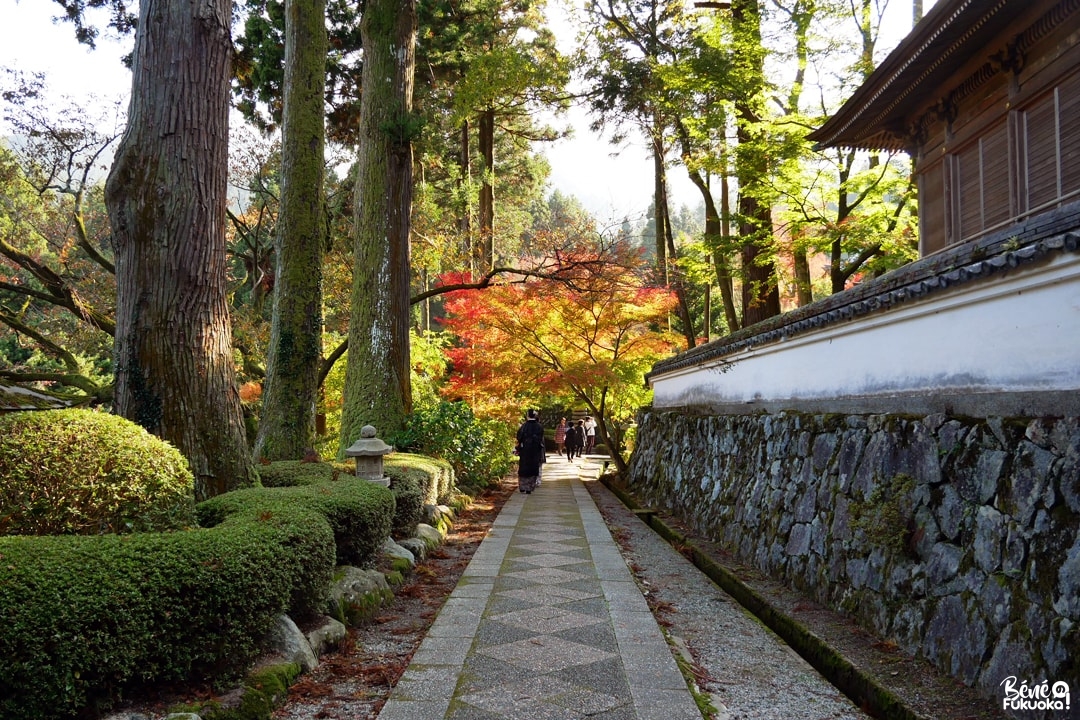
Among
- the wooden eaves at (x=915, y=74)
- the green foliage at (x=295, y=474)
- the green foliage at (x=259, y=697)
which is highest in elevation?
the wooden eaves at (x=915, y=74)

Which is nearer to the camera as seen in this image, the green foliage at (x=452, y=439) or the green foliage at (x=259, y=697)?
the green foliage at (x=259, y=697)

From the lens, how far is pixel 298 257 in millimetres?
8328

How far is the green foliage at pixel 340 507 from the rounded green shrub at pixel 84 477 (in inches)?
16.0

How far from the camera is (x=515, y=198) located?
2809 cm

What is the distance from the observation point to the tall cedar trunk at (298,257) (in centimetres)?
816

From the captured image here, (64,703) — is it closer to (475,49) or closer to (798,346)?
(798,346)

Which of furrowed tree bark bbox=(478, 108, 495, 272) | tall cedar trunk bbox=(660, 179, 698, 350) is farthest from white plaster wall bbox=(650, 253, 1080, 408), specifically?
furrowed tree bark bbox=(478, 108, 495, 272)

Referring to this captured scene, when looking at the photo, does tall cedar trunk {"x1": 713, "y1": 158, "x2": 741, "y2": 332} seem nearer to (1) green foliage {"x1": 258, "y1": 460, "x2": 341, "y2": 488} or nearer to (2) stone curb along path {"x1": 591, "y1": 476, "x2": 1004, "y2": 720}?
(2) stone curb along path {"x1": 591, "y1": 476, "x2": 1004, "y2": 720}

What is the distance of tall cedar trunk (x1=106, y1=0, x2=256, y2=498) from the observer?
4.79 meters

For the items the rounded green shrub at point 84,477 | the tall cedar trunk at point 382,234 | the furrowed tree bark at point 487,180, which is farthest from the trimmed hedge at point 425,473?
the furrowed tree bark at point 487,180

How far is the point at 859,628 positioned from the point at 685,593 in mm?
1793

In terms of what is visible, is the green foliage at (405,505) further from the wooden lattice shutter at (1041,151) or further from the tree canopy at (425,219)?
the wooden lattice shutter at (1041,151)

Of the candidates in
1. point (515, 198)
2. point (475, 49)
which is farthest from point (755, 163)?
point (515, 198)

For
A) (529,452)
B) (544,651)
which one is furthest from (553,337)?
(544,651)
